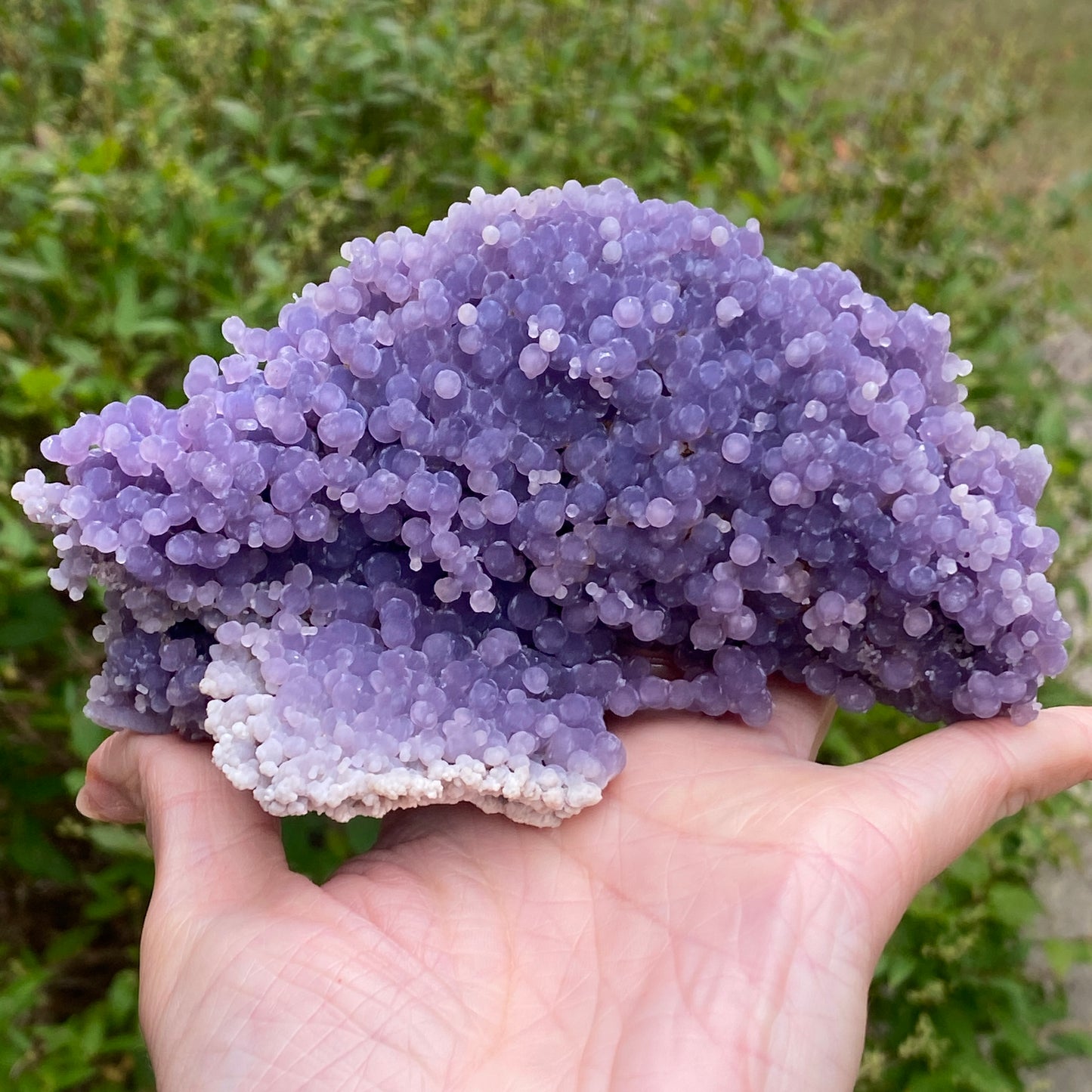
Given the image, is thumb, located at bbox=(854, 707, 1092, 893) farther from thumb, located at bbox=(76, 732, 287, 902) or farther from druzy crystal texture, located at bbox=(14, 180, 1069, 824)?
thumb, located at bbox=(76, 732, 287, 902)

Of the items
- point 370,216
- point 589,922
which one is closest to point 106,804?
point 589,922

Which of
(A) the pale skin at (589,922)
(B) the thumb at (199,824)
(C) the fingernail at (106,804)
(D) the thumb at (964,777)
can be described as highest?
(D) the thumb at (964,777)

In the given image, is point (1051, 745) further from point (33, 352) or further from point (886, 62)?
point (886, 62)

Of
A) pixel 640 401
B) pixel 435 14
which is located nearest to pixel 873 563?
pixel 640 401

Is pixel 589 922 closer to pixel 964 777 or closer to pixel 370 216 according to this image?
pixel 964 777

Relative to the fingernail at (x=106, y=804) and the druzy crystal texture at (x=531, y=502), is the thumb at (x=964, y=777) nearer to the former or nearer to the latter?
the druzy crystal texture at (x=531, y=502)

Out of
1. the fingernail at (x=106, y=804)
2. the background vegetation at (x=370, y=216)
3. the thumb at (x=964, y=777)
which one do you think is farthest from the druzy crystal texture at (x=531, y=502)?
the background vegetation at (x=370, y=216)
